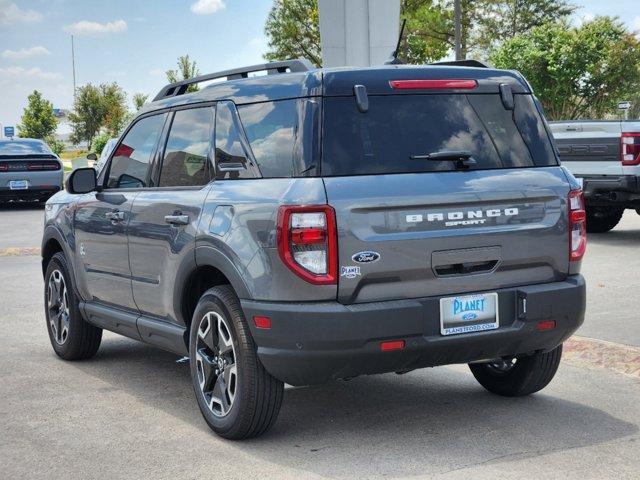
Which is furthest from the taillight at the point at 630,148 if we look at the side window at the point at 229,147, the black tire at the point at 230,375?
the black tire at the point at 230,375

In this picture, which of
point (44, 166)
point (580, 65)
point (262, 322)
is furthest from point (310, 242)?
point (580, 65)

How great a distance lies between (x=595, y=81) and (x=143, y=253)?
182 ft

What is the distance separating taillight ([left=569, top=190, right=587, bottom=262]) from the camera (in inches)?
225

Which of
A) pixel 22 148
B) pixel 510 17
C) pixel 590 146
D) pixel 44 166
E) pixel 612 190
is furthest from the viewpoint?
pixel 510 17

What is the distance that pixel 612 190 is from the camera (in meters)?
14.9

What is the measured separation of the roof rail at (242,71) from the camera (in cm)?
574

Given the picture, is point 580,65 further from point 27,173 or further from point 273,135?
point 273,135

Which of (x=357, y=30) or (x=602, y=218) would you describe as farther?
(x=357, y=30)

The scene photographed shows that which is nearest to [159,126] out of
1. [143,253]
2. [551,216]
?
[143,253]

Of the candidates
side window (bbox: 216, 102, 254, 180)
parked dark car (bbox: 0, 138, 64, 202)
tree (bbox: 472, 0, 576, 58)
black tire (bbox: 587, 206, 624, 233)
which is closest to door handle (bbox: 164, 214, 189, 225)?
side window (bbox: 216, 102, 254, 180)

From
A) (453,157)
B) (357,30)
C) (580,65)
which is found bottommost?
(453,157)

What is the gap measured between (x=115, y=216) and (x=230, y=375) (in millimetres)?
1739

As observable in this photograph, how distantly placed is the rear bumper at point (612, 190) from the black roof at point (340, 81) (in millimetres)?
9243

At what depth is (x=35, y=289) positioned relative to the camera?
38.9ft
